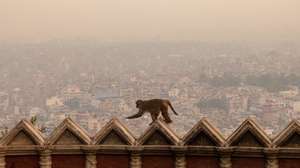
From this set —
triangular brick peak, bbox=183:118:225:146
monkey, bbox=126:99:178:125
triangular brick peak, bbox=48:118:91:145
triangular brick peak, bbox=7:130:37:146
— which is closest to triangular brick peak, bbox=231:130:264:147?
triangular brick peak, bbox=183:118:225:146

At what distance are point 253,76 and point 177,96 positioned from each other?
40293 mm

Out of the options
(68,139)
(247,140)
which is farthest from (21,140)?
(247,140)

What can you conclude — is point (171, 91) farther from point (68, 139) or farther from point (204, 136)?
point (204, 136)

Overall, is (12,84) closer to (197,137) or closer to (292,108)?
(292,108)

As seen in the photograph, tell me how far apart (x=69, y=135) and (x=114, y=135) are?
1.77 m

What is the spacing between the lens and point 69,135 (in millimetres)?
22719

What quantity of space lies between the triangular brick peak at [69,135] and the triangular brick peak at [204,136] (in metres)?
3.93

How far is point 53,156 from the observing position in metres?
22.7

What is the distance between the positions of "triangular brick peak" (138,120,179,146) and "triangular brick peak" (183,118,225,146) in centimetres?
51

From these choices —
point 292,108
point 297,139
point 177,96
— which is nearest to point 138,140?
point 297,139

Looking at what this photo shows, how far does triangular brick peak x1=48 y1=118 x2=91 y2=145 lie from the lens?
2248 cm

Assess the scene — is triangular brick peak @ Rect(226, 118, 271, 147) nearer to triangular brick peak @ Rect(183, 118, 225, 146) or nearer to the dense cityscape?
triangular brick peak @ Rect(183, 118, 225, 146)

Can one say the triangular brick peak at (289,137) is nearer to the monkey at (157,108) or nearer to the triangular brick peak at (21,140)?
the monkey at (157,108)

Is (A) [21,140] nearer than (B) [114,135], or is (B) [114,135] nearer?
(B) [114,135]
